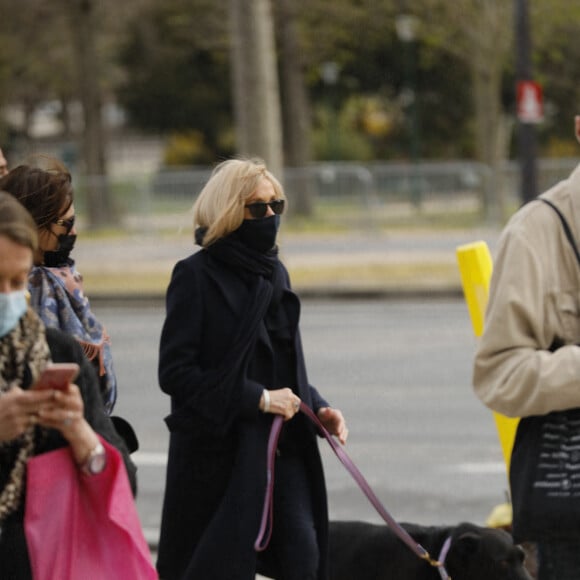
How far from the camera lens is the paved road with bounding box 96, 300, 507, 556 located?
24.1 feet

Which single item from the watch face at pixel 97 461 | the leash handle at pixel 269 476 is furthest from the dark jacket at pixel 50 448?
the leash handle at pixel 269 476

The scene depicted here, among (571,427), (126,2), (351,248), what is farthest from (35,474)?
(126,2)

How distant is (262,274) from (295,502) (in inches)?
26.5

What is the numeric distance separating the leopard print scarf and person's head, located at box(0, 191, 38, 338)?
0.17ft

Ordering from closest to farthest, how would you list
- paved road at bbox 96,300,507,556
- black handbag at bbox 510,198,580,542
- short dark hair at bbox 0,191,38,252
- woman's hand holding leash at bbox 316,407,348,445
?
1. short dark hair at bbox 0,191,38,252
2. black handbag at bbox 510,198,580,542
3. woman's hand holding leash at bbox 316,407,348,445
4. paved road at bbox 96,300,507,556

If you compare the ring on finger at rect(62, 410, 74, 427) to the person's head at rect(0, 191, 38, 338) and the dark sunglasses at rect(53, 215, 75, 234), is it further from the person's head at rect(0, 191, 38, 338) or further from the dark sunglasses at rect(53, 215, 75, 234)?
the dark sunglasses at rect(53, 215, 75, 234)

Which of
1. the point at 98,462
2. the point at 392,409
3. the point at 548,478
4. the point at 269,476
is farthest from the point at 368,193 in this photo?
the point at 98,462

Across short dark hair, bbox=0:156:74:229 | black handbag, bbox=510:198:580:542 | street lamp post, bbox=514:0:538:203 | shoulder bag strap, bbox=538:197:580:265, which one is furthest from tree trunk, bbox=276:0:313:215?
black handbag, bbox=510:198:580:542

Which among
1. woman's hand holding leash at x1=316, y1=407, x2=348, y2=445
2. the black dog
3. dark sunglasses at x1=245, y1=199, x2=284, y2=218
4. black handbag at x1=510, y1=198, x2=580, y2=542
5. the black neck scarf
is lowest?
the black dog

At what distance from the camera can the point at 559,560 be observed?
10.3 feet

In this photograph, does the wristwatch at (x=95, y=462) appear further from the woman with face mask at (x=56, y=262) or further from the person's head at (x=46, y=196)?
the person's head at (x=46, y=196)

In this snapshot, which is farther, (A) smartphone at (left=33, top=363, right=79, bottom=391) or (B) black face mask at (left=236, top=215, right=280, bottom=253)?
(B) black face mask at (left=236, top=215, right=280, bottom=253)

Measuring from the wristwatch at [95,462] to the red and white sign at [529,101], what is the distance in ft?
51.9

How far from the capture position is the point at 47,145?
62656mm
